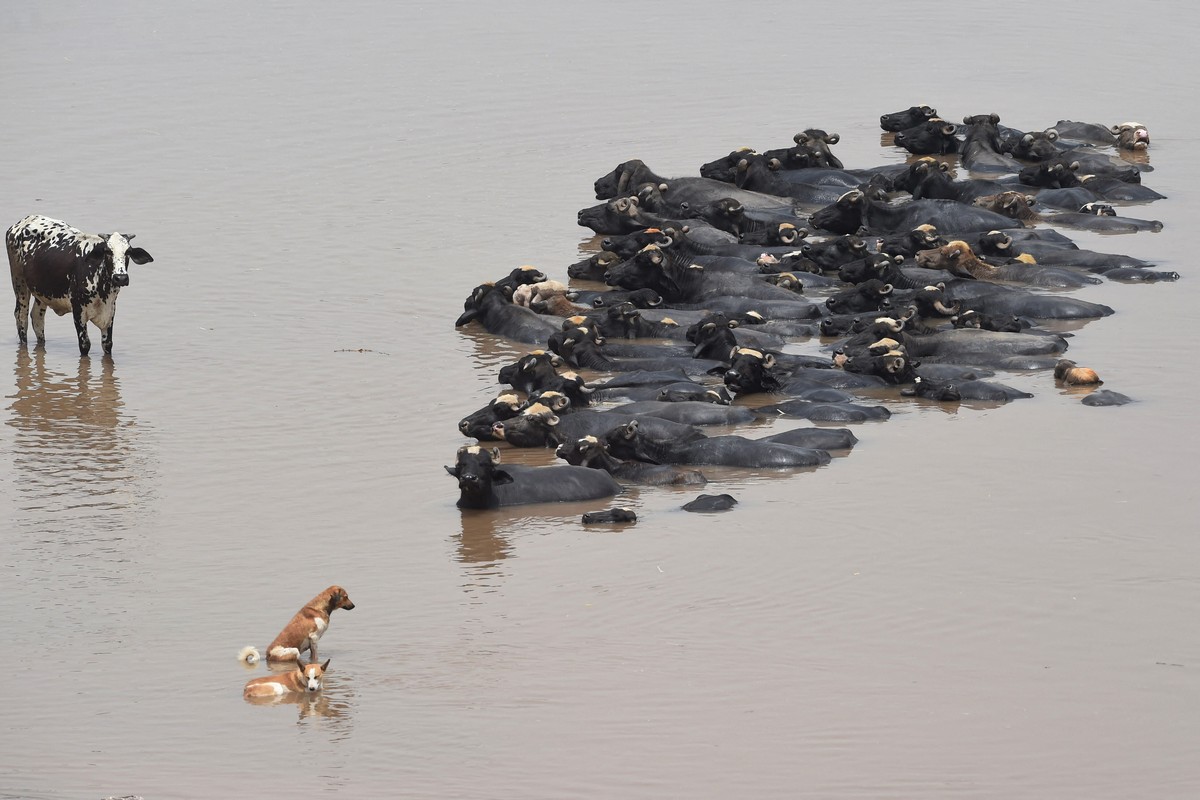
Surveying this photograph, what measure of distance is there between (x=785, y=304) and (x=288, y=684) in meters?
9.00

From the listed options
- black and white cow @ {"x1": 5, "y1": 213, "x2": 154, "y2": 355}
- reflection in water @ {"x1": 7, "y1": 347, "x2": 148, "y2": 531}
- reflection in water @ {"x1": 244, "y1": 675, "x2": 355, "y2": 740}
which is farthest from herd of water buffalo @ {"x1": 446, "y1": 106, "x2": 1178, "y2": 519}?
black and white cow @ {"x1": 5, "y1": 213, "x2": 154, "y2": 355}

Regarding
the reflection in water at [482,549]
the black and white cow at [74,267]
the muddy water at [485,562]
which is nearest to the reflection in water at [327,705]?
the muddy water at [485,562]

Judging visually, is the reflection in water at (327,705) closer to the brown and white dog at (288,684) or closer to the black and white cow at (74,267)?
the brown and white dog at (288,684)

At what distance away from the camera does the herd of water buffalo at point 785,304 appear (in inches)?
519

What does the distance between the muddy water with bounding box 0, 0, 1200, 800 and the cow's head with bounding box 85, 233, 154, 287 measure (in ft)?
2.89

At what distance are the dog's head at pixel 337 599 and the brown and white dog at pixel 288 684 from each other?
0.58 metres

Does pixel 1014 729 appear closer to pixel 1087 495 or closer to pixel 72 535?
pixel 1087 495

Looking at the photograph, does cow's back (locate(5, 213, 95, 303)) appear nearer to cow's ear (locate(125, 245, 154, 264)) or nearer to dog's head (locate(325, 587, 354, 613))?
cow's ear (locate(125, 245, 154, 264))

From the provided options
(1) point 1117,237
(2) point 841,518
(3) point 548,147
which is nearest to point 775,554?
(2) point 841,518

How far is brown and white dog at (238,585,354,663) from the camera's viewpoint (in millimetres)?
9281

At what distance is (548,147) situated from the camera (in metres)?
26.3

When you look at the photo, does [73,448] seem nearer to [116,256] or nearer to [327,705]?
[116,256]

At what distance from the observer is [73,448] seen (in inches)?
539

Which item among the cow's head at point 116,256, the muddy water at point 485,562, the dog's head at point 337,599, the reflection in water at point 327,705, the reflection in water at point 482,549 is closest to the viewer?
the muddy water at point 485,562
